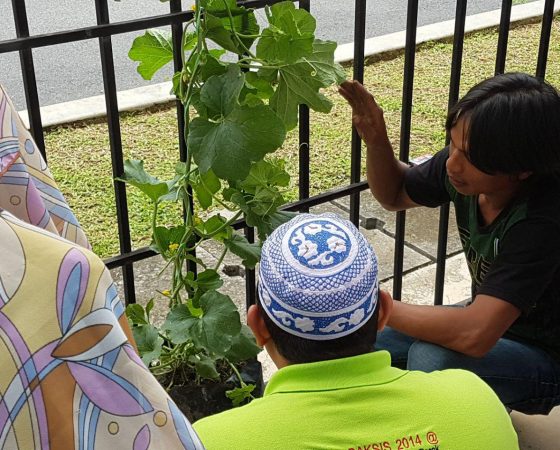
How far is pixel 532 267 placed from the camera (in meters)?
Result: 2.29

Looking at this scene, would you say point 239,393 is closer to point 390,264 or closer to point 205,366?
point 205,366

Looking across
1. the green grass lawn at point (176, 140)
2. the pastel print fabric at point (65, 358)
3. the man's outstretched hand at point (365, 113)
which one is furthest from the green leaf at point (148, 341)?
the green grass lawn at point (176, 140)

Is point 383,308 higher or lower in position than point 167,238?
higher

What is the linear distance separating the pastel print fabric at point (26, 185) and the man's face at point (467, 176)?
127 centimetres

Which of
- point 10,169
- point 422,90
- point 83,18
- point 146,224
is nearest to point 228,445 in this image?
point 10,169

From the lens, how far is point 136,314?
2.27m

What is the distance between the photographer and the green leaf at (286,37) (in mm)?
2084

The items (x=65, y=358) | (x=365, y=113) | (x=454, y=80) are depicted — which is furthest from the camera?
(x=454, y=80)

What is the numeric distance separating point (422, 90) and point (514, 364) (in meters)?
3.59

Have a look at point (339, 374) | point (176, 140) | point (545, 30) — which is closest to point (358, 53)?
point (545, 30)

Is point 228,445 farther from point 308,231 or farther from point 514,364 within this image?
point 514,364

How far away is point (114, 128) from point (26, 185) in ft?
3.51

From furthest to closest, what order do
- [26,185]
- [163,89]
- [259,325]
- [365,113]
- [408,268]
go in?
1. [163,89]
2. [408,268]
3. [365,113]
4. [259,325]
5. [26,185]

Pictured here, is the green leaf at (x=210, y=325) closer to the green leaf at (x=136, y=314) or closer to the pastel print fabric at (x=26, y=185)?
the green leaf at (x=136, y=314)
